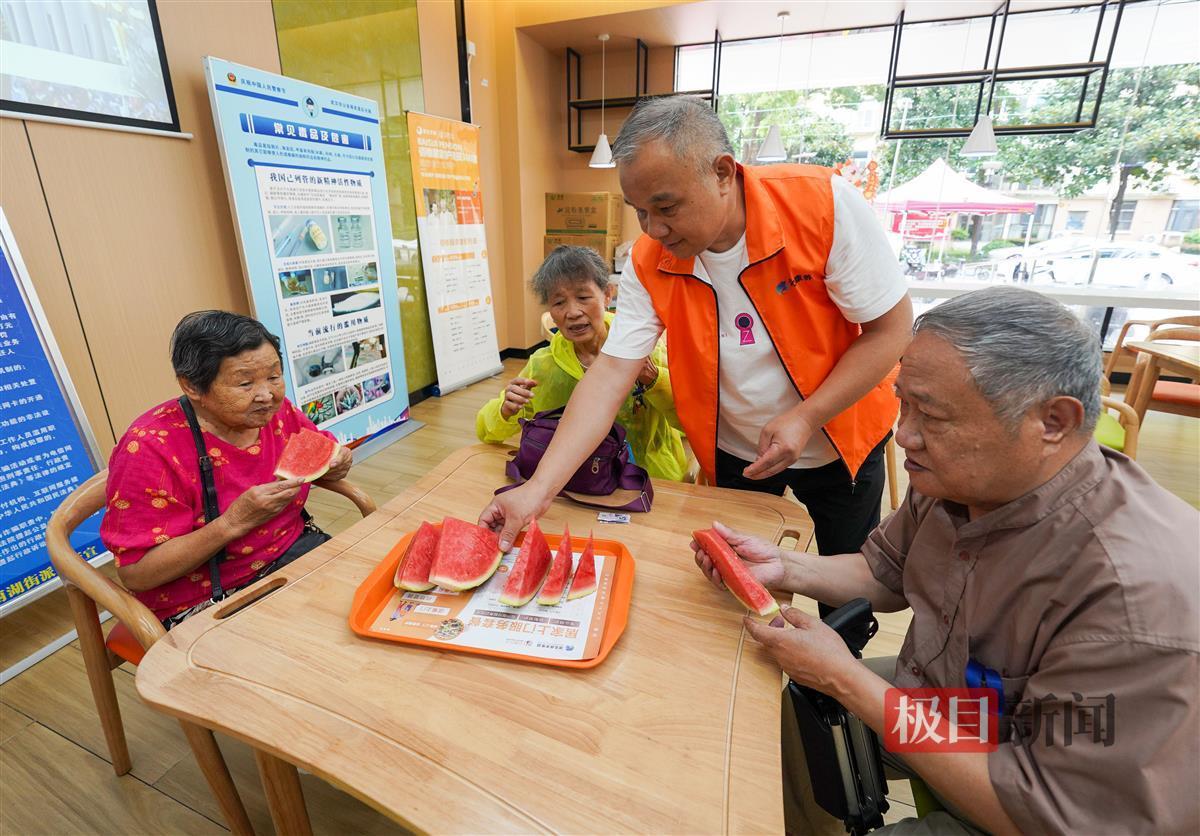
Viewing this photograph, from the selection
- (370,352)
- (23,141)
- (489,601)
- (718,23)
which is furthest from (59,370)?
(718,23)

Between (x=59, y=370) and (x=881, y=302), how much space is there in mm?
3253

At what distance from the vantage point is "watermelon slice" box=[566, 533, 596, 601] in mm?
1171

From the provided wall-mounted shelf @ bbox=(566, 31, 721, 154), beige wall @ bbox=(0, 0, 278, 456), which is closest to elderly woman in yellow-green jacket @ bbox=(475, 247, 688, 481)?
beige wall @ bbox=(0, 0, 278, 456)

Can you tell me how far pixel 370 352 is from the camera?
4.49 meters

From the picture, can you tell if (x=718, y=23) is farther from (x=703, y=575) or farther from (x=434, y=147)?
(x=703, y=575)

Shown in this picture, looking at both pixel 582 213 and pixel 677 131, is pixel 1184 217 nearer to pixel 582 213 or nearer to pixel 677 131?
pixel 582 213

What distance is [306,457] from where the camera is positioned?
65.0 inches

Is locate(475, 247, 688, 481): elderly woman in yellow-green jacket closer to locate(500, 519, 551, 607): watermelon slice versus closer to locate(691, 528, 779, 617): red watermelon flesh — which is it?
locate(500, 519, 551, 607): watermelon slice

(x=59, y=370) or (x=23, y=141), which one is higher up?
(x=23, y=141)

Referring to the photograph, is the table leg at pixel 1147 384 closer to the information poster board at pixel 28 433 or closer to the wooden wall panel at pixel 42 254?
the information poster board at pixel 28 433

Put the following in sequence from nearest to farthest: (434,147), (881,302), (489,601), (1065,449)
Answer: (1065,449), (489,601), (881,302), (434,147)

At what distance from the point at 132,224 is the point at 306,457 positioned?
7.94ft

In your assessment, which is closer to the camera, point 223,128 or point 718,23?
point 223,128

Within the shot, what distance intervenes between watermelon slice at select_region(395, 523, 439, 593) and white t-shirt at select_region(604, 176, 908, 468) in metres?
0.69
